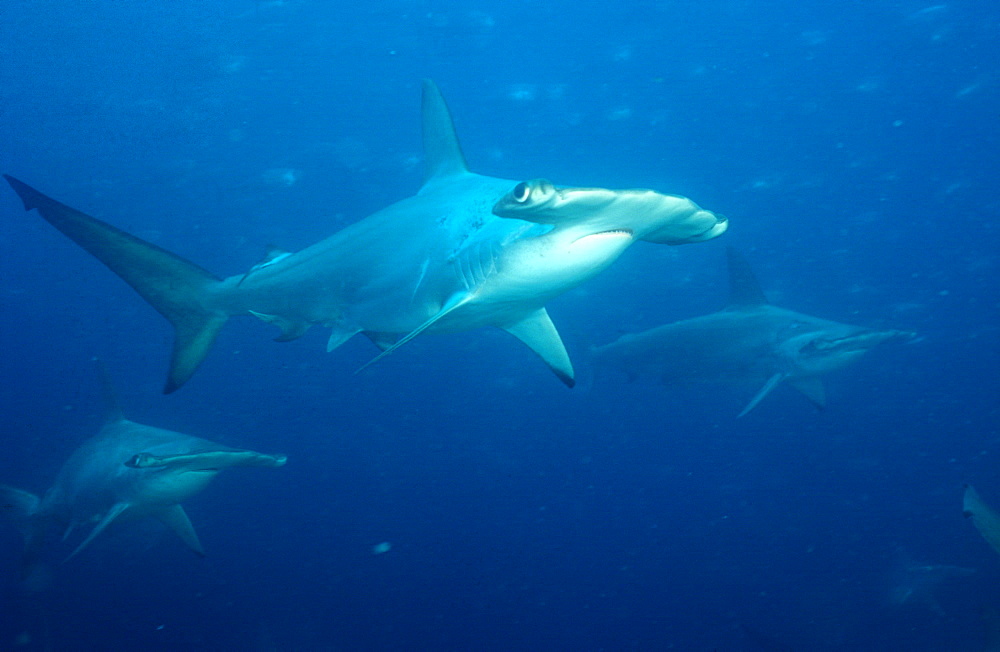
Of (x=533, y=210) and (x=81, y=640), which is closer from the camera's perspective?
(x=533, y=210)

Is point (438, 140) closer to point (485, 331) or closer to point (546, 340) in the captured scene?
point (546, 340)

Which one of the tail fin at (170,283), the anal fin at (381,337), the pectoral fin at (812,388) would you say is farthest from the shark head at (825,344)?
the tail fin at (170,283)

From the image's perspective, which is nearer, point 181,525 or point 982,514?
point 982,514

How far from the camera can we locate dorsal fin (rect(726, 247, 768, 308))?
35.8 feet

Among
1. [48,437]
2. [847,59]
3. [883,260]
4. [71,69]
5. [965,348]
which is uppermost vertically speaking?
[71,69]

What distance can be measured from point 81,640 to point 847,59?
27.3m

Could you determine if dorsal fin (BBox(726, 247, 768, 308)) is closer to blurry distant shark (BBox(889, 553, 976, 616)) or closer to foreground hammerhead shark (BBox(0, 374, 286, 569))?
foreground hammerhead shark (BBox(0, 374, 286, 569))

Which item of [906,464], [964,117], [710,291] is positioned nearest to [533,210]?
[710,291]

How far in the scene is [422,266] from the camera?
15.9 ft

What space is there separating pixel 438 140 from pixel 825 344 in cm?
785

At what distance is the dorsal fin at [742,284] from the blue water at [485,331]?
541cm

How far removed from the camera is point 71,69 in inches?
666

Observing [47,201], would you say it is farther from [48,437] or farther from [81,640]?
[48,437]

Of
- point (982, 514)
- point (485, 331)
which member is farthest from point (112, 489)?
point (485, 331)
